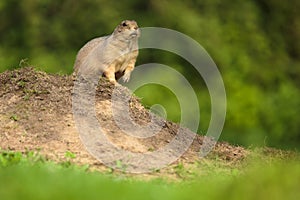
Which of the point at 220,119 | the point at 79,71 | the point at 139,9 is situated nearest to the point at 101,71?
the point at 79,71

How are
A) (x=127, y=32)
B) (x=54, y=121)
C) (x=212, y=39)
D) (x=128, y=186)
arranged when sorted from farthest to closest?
(x=212, y=39)
(x=127, y=32)
(x=54, y=121)
(x=128, y=186)

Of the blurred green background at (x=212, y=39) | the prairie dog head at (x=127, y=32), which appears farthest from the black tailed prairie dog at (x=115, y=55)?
the blurred green background at (x=212, y=39)

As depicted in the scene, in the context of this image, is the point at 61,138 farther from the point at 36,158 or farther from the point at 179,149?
the point at 179,149

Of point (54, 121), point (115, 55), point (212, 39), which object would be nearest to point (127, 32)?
point (115, 55)

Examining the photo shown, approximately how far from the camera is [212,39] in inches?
751

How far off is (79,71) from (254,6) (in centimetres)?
979

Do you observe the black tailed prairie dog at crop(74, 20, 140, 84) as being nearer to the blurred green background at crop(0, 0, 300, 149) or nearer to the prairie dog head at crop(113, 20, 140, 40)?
the prairie dog head at crop(113, 20, 140, 40)

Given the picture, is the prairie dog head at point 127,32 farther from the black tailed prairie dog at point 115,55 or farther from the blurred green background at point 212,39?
the blurred green background at point 212,39

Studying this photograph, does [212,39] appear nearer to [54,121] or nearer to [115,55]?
[115,55]

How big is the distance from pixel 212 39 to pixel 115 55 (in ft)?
26.9

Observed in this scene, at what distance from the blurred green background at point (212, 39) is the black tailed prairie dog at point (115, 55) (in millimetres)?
7508

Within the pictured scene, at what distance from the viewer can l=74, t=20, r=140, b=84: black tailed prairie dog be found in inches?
433

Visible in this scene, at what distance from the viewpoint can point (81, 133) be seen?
8969mm

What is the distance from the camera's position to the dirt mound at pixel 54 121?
28.7 ft
